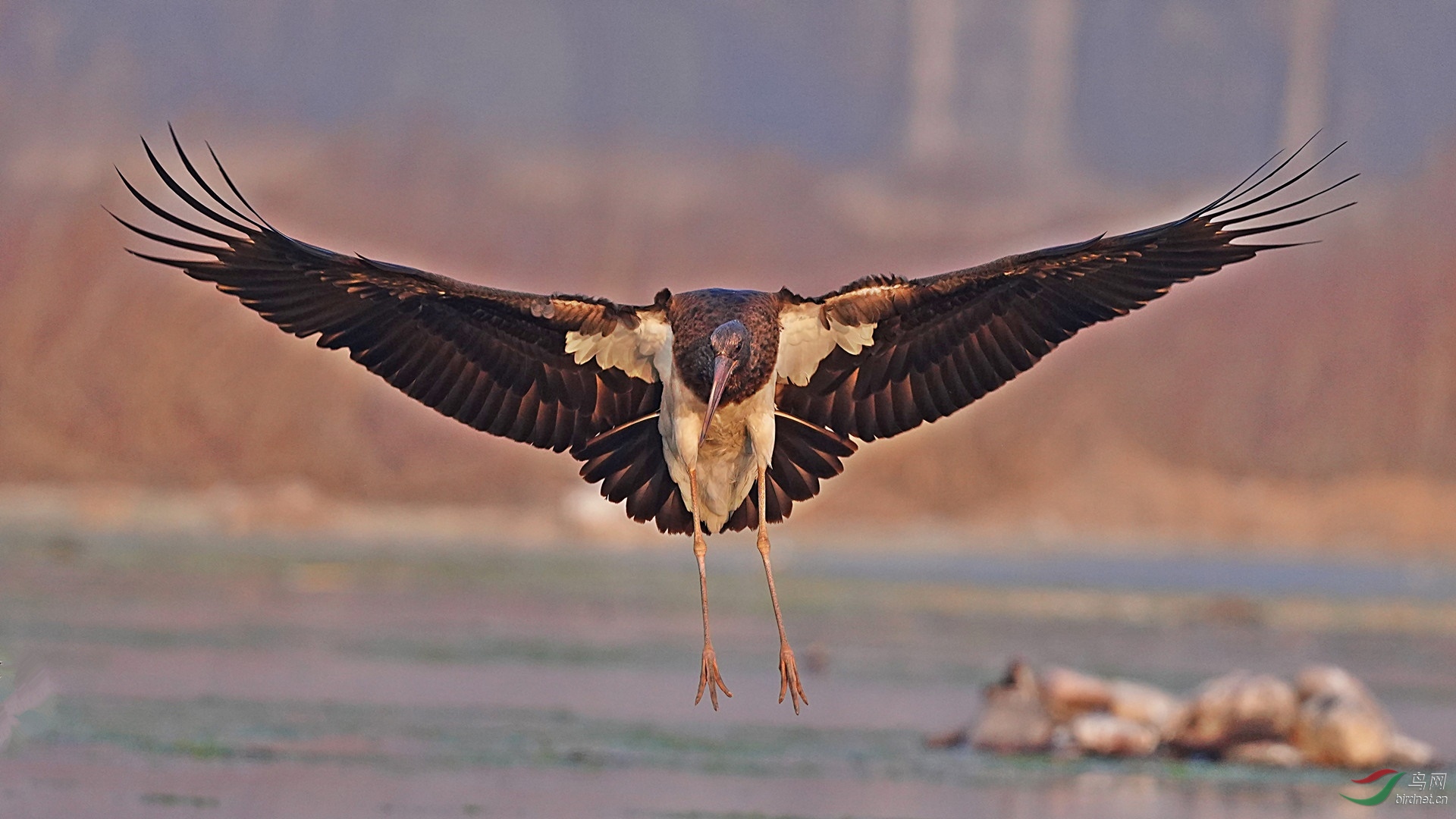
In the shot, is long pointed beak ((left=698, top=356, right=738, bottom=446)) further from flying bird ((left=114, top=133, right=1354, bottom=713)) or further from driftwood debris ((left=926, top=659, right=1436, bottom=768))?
driftwood debris ((left=926, top=659, right=1436, bottom=768))

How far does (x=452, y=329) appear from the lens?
14727 millimetres

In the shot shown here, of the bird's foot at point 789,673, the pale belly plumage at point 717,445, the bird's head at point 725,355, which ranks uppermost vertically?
the bird's head at point 725,355

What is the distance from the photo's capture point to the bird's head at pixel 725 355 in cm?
1360

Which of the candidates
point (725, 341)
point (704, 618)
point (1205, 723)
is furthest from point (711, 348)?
point (1205, 723)

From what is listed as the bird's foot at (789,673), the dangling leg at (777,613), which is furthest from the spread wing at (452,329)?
the bird's foot at (789,673)

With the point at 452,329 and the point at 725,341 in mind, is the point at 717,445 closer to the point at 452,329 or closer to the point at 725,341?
the point at 725,341

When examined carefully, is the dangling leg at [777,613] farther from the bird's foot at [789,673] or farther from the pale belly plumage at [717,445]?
the pale belly plumage at [717,445]

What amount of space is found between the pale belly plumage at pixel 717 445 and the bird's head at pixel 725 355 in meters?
0.44

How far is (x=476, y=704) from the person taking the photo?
3203cm

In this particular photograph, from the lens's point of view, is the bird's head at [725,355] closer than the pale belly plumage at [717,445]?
Yes

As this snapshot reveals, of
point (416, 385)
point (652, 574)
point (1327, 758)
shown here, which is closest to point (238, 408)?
point (652, 574)

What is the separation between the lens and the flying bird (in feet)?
45.8

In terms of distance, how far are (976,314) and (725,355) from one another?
196 centimetres

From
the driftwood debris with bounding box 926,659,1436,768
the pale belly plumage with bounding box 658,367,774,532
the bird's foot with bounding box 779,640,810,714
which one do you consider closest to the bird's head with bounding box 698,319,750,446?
the pale belly plumage with bounding box 658,367,774,532
